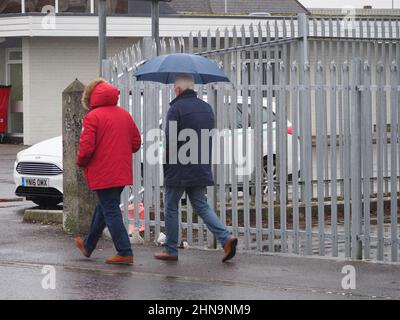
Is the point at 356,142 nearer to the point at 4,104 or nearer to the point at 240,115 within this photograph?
the point at 240,115

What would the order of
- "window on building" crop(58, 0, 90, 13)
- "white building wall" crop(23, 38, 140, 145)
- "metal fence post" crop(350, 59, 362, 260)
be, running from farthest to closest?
"window on building" crop(58, 0, 90, 13) < "white building wall" crop(23, 38, 140, 145) < "metal fence post" crop(350, 59, 362, 260)

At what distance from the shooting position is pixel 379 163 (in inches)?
422

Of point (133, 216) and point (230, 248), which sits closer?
point (230, 248)

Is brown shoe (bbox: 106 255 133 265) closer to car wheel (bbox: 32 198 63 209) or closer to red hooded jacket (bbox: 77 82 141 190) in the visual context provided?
red hooded jacket (bbox: 77 82 141 190)

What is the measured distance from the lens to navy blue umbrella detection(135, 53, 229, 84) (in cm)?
1080

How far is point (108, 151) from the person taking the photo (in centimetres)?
1045

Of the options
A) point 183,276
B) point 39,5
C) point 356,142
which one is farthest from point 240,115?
point 39,5

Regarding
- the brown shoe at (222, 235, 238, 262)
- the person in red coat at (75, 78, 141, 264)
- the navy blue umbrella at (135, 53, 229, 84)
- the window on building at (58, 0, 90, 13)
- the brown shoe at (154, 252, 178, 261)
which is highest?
the window on building at (58, 0, 90, 13)

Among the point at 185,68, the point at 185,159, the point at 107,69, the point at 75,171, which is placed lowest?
the point at 75,171

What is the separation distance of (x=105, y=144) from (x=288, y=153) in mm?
2657

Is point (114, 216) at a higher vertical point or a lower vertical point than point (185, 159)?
lower

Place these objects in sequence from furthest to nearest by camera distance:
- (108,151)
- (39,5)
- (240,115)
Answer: (39,5) < (240,115) < (108,151)

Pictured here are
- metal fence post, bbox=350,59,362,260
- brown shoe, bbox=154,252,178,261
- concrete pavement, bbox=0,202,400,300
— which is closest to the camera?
concrete pavement, bbox=0,202,400,300

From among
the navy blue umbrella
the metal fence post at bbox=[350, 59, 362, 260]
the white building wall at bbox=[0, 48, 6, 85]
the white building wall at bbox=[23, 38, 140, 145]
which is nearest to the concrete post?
the navy blue umbrella
